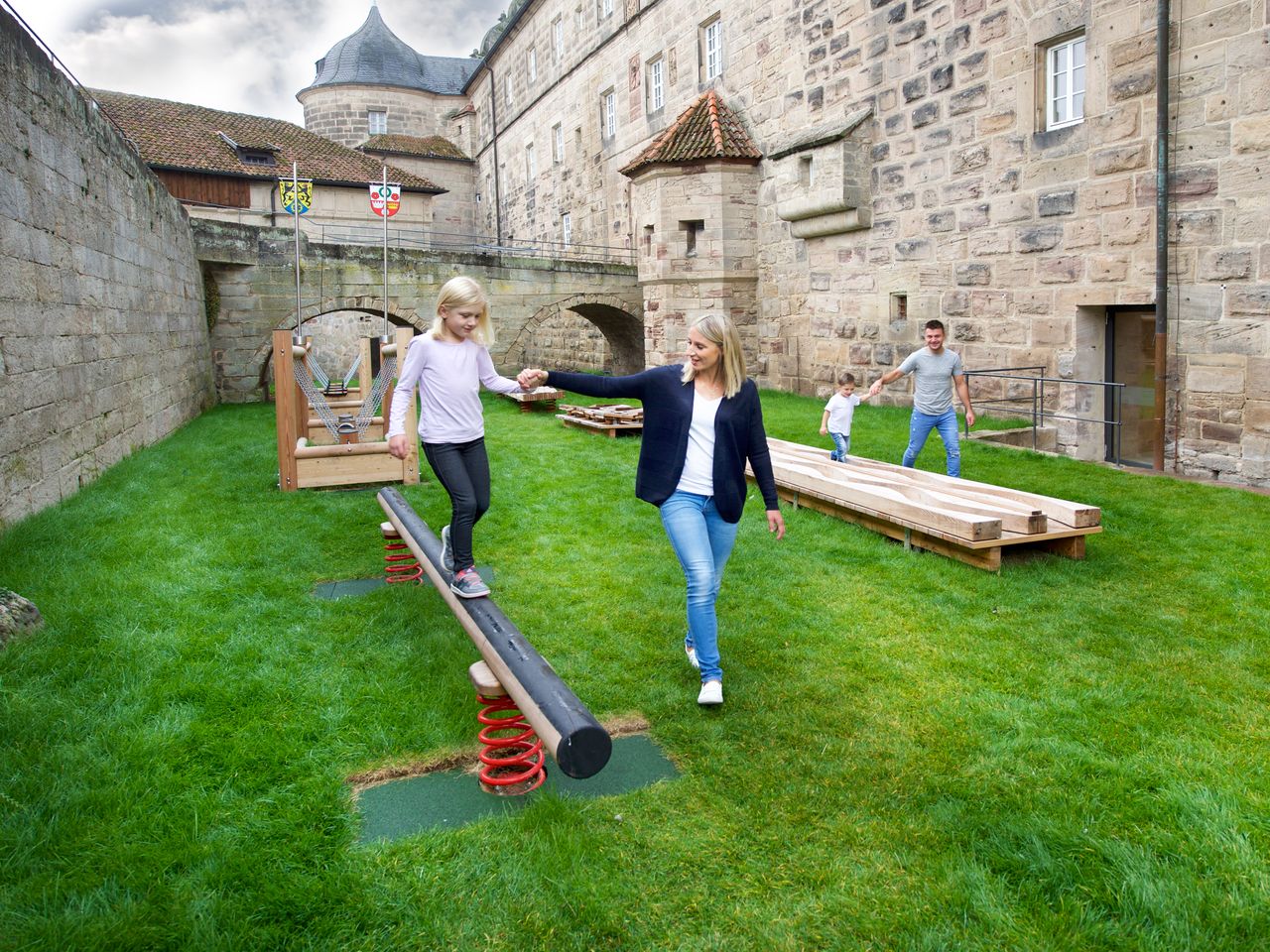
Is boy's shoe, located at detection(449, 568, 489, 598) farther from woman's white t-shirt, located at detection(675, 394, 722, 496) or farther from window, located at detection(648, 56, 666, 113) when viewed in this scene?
window, located at detection(648, 56, 666, 113)

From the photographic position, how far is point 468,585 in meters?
4.75

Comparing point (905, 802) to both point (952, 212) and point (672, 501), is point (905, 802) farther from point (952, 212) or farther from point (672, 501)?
point (952, 212)

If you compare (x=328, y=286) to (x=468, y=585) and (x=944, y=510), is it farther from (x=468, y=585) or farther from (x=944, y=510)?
(x=468, y=585)

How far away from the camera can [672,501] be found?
4.26m

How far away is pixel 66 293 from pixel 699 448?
23.6 feet

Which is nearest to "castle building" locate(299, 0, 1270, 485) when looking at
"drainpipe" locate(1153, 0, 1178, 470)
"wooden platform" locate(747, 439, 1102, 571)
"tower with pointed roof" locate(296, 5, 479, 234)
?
"drainpipe" locate(1153, 0, 1178, 470)

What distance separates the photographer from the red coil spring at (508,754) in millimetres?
3549

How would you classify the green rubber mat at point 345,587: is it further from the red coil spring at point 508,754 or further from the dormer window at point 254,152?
the dormer window at point 254,152

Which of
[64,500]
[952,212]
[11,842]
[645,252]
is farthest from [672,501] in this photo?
[645,252]

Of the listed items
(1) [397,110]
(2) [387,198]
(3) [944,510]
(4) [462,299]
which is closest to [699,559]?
(4) [462,299]

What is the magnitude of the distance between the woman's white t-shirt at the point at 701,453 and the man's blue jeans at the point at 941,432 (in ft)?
15.9

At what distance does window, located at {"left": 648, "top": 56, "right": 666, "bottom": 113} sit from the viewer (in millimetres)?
23781

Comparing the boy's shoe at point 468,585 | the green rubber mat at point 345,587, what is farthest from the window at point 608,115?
the boy's shoe at point 468,585

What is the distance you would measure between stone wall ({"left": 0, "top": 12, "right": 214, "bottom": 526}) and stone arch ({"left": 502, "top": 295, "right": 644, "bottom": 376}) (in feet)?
34.1
